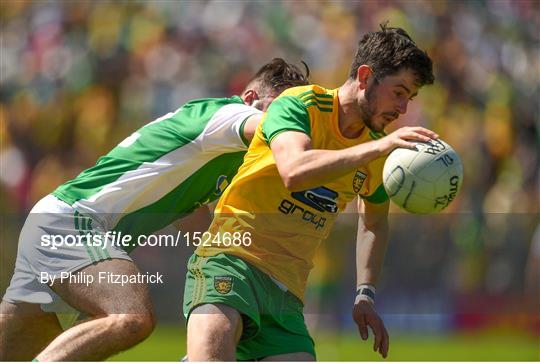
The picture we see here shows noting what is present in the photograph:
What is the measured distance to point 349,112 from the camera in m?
5.54

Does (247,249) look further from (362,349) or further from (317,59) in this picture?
(317,59)

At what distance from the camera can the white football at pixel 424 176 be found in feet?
16.6

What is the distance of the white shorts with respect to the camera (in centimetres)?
580

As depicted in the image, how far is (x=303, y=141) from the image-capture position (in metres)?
5.05

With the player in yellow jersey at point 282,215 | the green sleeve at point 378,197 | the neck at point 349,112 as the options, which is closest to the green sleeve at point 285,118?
the player in yellow jersey at point 282,215

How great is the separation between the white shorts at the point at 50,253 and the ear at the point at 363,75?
4.93 ft

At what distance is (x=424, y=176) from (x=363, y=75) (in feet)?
2.19

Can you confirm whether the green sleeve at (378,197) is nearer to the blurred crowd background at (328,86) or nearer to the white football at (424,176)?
the white football at (424,176)

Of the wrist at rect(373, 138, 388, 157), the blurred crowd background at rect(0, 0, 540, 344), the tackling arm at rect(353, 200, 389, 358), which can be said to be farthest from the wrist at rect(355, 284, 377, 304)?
the blurred crowd background at rect(0, 0, 540, 344)

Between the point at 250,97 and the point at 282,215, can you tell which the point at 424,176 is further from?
the point at 250,97

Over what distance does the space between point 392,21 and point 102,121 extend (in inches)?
153

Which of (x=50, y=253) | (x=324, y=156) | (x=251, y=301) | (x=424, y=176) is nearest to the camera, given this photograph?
(x=324, y=156)

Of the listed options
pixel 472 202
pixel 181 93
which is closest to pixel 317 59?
pixel 181 93

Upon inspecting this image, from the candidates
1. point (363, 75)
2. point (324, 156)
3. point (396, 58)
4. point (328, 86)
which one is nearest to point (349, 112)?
point (363, 75)
